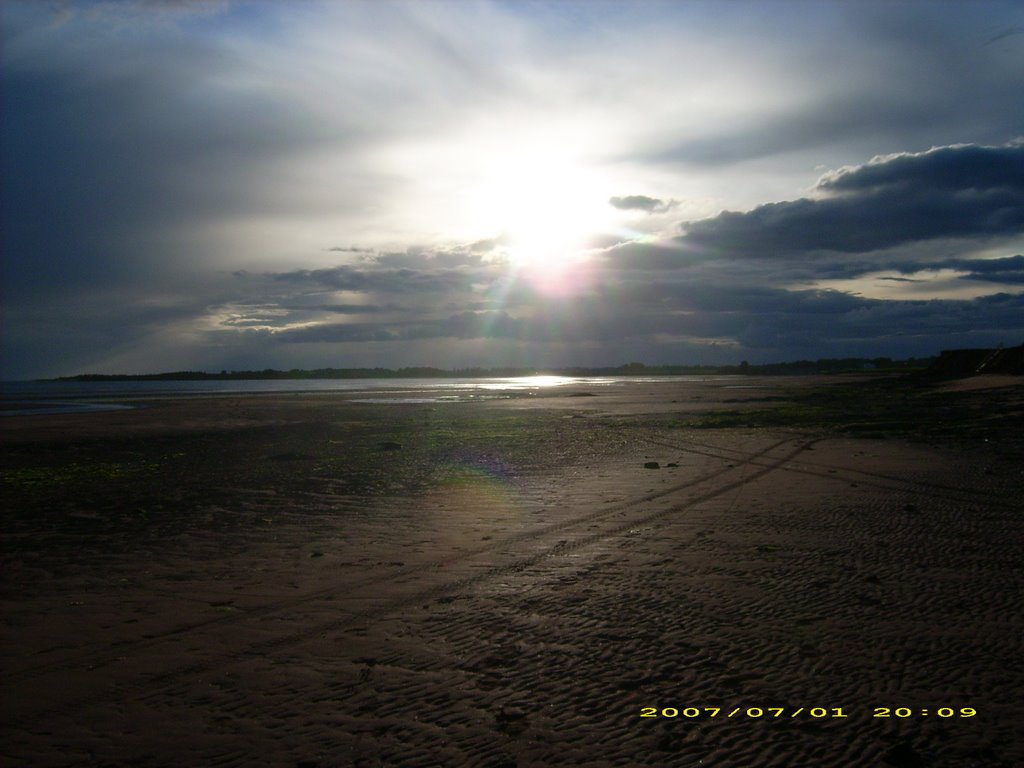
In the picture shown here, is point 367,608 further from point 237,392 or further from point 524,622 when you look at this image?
point 237,392

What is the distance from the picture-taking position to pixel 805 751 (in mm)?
4961

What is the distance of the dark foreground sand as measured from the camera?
17.4 feet

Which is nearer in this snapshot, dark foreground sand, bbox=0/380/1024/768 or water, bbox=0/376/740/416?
dark foreground sand, bbox=0/380/1024/768

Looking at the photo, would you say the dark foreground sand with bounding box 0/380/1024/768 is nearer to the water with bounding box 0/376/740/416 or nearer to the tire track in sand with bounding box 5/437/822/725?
the tire track in sand with bounding box 5/437/822/725

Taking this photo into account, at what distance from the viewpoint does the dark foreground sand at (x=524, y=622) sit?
5.29 m

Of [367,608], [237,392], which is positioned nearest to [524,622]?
[367,608]

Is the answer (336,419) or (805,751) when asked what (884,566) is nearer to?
(805,751)

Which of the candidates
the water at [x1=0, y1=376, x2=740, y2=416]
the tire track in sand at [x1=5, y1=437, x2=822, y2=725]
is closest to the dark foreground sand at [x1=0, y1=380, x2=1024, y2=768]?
the tire track in sand at [x1=5, y1=437, x2=822, y2=725]

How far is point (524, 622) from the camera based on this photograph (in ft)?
25.2

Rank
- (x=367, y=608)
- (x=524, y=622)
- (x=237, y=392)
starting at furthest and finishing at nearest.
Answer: (x=237, y=392), (x=367, y=608), (x=524, y=622)

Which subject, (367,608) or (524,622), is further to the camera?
(367,608)

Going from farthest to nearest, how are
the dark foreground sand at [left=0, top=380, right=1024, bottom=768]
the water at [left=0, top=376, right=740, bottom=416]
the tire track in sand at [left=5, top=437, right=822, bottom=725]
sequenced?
the water at [left=0, top=376, right=740, bottom=416] < the tire track in sand at [left=5, top=437, right=822, bottom=725] < the dark foreground sand at [left=0, top=380, right=1024, bottom=768]

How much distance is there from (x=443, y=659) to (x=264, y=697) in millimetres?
1674

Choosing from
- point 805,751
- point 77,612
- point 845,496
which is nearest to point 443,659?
point 805,751
